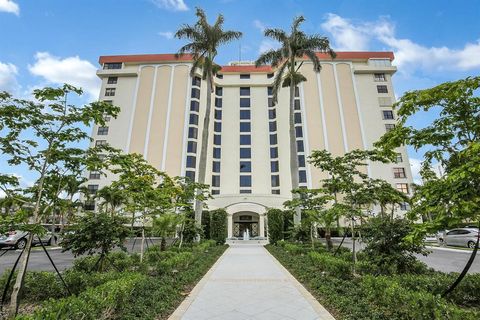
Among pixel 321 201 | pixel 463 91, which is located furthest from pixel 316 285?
pixel 321 201

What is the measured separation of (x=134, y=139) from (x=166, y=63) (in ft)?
49.3

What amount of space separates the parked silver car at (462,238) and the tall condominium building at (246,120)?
62.4ft

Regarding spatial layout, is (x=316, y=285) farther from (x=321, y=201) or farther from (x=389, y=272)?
(x=321, y=201)

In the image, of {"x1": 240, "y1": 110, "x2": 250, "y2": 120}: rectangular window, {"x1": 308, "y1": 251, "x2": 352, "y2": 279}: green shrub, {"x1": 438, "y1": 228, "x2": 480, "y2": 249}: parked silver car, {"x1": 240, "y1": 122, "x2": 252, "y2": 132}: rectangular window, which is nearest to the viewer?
{"x1": 308, "y1": 251, "x2": 352, "y2": 279}: green shrub

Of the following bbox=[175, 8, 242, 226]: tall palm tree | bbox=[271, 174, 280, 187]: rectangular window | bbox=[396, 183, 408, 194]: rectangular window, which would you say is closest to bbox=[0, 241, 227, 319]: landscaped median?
bbox=[175, 8, 242, 226]: tall palm tree

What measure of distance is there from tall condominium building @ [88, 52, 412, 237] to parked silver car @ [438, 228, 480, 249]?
19.0 meters

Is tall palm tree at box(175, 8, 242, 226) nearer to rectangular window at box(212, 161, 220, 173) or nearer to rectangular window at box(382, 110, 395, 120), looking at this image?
rectangular window at box(212, 161, 220, 173)

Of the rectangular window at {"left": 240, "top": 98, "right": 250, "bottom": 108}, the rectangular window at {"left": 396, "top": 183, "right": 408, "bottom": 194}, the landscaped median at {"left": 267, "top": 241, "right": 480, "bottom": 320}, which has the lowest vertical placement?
the landscaped median at {"left": 267, "top": 241, "right": 480, "bottom": 320}

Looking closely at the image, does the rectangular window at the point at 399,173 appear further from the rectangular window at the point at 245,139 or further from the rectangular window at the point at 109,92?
the rectangular window at the point at 109,92

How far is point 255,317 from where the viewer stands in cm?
552

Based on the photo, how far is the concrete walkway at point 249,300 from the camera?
5.64 metres

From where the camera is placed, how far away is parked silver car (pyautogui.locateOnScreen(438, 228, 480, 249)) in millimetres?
19405

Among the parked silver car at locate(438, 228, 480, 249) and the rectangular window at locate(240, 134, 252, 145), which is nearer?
the parked silver car at locate(438, 228, 480, 249)

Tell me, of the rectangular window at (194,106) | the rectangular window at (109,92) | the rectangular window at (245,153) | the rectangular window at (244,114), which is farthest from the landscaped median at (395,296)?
the rectangular window at (109,92)
